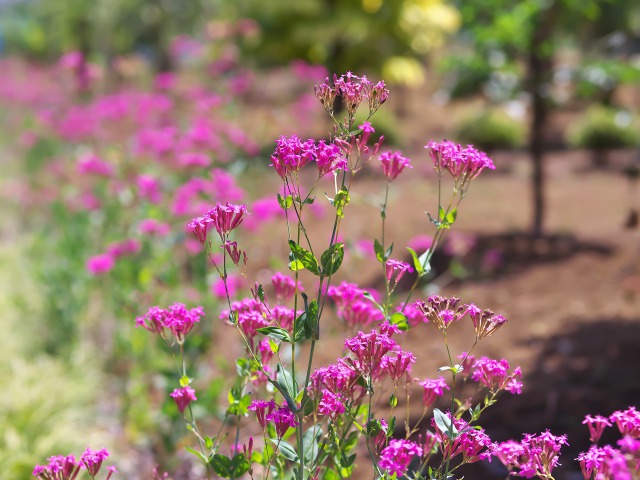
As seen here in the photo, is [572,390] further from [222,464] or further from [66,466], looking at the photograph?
[66,466]

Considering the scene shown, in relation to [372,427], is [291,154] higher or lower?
higher

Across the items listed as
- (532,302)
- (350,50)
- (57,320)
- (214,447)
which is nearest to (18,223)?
(57,320)

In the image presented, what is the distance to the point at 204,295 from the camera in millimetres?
4406

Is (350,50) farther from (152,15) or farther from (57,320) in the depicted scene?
(152,15)

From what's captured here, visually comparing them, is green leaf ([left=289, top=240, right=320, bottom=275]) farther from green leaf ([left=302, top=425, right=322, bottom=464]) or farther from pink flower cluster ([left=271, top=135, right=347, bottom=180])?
green leaf ([left=302, top=425, right=322, bottom=464])

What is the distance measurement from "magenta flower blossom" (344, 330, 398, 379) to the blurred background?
1679 millimetres

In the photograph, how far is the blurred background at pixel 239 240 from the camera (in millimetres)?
4160

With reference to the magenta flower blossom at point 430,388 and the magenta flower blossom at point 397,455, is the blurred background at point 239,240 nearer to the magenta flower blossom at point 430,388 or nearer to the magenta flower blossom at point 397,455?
the magenta flower blossom at point 430,388

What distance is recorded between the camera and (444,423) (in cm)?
180

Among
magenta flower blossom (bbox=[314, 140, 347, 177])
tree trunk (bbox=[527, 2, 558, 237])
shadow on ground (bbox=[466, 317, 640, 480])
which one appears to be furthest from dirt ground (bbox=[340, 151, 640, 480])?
magenta flower blossom (bbox=[314, 140, 347, 177])

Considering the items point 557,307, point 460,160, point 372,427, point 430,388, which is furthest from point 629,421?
point 557,307

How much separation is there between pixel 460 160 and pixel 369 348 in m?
0.50

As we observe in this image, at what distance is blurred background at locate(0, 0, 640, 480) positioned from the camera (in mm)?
4160

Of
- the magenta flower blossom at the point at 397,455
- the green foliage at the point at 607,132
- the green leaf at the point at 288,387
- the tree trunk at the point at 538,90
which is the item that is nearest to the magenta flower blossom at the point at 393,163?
the green leaf at the point at 288,387
